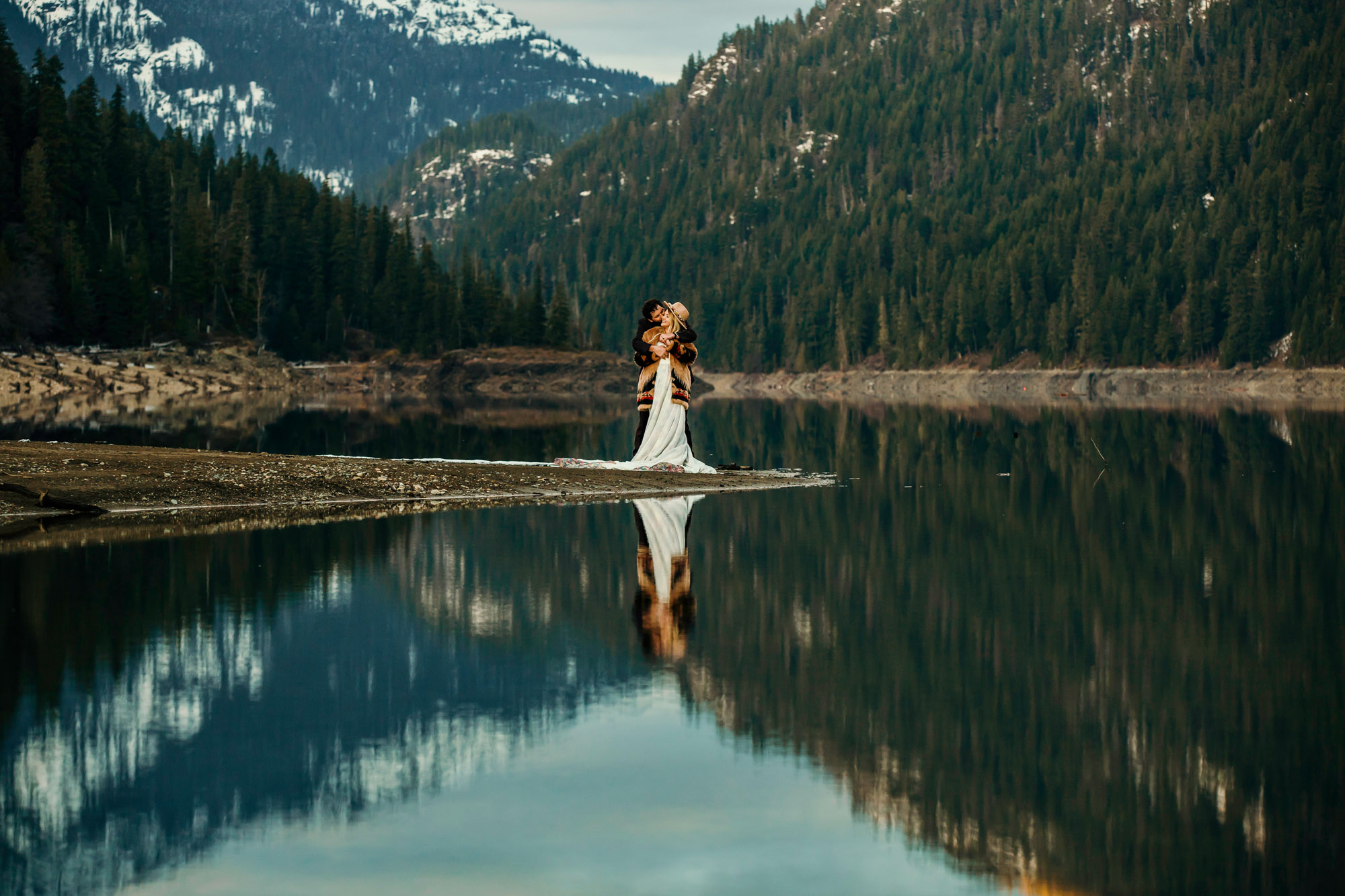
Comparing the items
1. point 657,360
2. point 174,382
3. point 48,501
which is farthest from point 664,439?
point 174,382

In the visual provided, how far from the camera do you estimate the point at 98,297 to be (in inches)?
5226

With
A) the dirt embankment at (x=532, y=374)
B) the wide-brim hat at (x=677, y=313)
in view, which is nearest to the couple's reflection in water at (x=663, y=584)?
the wide-brim hat at (x=677, y=313)

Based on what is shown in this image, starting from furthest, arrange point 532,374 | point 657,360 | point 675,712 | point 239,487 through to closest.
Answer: point 532,374
point 657,360
point 239,487
point 675,712

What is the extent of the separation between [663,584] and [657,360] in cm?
2118

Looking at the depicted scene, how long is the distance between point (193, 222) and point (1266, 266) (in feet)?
431

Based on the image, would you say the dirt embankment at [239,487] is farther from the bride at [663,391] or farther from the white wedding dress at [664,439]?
the bride at [663,391]

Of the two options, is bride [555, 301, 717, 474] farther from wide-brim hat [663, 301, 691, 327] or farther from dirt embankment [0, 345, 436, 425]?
dirt embankment [0, 345, 436, 425]

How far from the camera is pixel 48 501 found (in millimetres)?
31844

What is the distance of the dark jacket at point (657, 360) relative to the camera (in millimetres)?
44219

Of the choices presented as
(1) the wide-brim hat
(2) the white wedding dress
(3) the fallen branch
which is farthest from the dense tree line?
(3) the fallen branch

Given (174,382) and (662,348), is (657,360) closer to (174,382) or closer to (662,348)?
(662,348)

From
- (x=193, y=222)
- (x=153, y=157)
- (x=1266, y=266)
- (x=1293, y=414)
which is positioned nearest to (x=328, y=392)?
(x=193, y=222)

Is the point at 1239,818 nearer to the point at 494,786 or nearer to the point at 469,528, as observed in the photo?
the point at 494,786

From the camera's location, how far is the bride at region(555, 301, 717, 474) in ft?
145
